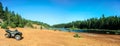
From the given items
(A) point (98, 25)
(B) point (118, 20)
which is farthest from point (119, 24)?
(A) point (98, 25)

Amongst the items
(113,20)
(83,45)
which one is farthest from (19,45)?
(113,20)

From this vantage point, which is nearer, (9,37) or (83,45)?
(83,45)

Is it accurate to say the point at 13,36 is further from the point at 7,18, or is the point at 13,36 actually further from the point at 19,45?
the point at 7,18

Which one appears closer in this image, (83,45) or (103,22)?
(83,45)

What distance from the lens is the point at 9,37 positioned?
92.7 feet

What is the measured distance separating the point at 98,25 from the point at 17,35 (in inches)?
6162

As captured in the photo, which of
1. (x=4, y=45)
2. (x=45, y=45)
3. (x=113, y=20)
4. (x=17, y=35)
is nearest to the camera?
(x=4, y=45)

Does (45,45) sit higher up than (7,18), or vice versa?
(7,18)

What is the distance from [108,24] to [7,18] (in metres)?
90.1

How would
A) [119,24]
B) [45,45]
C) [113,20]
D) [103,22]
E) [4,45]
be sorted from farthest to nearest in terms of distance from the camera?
[103,22]
[113,20]
[119,24]
[45,45]
[4,45]

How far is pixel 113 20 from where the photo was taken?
157375 millimetres

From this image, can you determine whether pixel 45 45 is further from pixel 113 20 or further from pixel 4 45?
pixel 113 20

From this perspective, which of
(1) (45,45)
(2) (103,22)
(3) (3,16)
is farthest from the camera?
(2) (103,22)

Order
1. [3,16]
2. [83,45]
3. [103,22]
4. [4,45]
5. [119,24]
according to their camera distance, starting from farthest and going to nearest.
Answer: [103,22] → [119,24] → [3,16] → [83,45] → [4,45]
